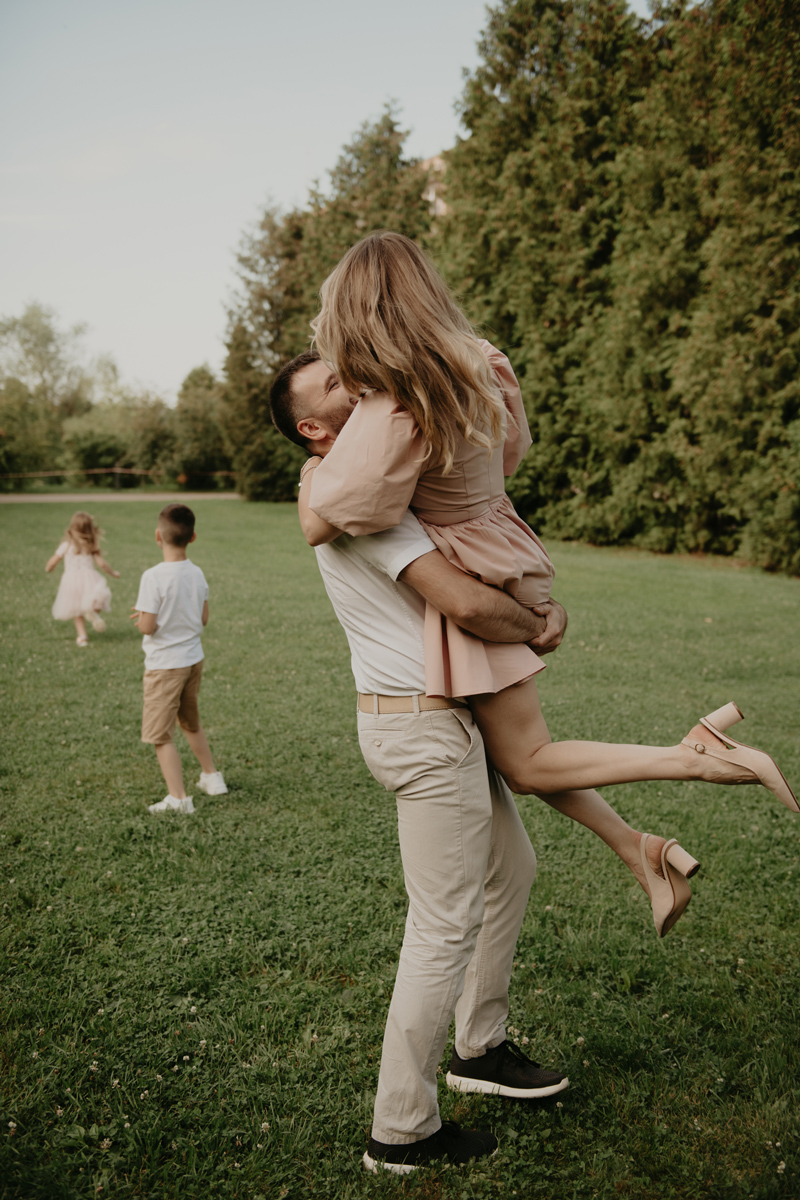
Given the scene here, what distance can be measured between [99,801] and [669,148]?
62.6ft

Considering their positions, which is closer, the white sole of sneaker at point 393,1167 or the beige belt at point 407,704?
the beige belt at point 407,704

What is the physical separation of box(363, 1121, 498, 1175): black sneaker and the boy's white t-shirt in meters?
2.97

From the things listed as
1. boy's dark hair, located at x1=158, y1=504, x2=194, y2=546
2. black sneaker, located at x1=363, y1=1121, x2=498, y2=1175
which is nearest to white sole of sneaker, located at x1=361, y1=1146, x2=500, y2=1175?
black sneaker, located at x1=363, y1=1121, x2=498, y2=1175

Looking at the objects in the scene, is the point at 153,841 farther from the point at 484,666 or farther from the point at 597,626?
the point at 597,626

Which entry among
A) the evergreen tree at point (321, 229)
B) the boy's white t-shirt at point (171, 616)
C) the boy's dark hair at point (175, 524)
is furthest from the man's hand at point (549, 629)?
the evergreen tree at point (321, 229)

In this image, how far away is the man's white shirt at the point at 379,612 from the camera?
2.05 m

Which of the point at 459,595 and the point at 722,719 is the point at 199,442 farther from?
the point at 722,719

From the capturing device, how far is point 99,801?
4.90 m

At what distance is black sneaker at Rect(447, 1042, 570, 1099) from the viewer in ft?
8.25

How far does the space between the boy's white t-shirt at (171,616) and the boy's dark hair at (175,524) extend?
15cm

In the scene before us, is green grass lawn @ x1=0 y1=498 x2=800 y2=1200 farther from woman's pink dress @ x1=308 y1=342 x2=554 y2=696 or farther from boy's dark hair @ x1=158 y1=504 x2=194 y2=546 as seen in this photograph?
boy's dark hair @ x1=158 y1=504 x2=194 y2=546

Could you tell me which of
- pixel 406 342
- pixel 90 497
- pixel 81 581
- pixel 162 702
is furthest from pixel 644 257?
pixel 90 497

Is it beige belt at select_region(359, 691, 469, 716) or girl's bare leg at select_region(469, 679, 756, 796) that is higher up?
beige belt at select_region(359, 691, 469, 716)

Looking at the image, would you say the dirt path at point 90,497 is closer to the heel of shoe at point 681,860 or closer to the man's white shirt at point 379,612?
the man's white shirt at point 379,612
